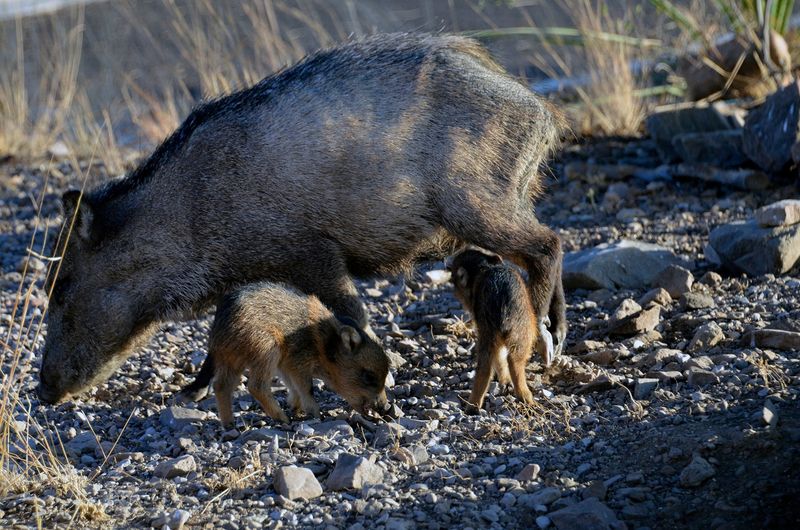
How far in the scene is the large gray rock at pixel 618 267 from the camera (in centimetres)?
720

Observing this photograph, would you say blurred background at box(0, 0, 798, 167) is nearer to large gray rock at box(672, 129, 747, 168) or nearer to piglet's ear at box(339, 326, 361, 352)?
large gray rock at box(672, 129, 747, 168)

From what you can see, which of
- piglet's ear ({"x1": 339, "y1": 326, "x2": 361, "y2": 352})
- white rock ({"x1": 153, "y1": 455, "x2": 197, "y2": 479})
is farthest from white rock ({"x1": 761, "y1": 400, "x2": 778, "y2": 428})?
white rock ({"x1": 153, "y1": 455, "x2": 197, "y2": 479})

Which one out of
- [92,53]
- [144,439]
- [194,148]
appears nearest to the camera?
[144,439]

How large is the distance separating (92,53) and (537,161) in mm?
13094

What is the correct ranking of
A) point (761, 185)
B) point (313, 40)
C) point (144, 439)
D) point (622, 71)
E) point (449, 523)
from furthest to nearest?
point (313, 40) → point (622, 71) → point (761, 185) → point (144, 439) → point (449, 523)

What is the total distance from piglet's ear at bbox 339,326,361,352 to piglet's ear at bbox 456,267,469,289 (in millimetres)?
627

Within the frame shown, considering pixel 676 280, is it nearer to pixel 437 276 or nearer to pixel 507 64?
pixel 437 276

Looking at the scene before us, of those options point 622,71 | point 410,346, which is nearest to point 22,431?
point 410,346

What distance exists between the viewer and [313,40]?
16594 mm

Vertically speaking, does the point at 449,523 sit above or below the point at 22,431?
below

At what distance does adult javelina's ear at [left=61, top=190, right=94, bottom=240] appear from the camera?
614cm

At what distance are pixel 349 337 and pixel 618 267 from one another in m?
2.29

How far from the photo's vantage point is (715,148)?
914 cm

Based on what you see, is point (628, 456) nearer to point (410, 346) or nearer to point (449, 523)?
point (449, 523)
